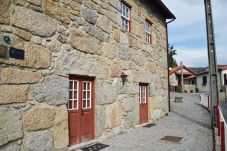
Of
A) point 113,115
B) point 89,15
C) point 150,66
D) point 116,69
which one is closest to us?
point 89,15

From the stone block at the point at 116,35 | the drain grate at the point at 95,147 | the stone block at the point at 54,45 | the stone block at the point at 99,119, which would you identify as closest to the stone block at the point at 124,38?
the stone block at the point at 116,35

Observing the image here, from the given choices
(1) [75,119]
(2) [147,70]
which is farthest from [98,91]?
(2) [147,70]

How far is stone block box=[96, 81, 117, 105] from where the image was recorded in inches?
261

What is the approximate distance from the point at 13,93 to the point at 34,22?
5.07 ft

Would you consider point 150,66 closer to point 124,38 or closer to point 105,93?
point 124,38

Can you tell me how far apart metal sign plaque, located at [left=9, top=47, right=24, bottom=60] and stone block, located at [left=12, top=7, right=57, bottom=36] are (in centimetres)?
48

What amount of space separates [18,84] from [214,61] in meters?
7.58

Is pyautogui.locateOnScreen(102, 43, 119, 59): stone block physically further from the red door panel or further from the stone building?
the red door panel

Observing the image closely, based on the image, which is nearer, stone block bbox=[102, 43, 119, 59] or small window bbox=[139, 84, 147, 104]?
stone block bbox=[102, 43, 119, 59]

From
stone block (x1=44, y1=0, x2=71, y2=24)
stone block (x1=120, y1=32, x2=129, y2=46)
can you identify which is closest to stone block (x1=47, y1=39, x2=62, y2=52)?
stone block (x1=44, y1=0, x2=71, y2=24)

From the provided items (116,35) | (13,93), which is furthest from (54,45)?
(116,35)

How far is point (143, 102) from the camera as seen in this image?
990 cm

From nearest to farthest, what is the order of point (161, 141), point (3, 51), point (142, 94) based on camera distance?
point (3, 51), point (161, 141), point (142, 94)

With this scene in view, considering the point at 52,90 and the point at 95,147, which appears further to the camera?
the point at 95,147
